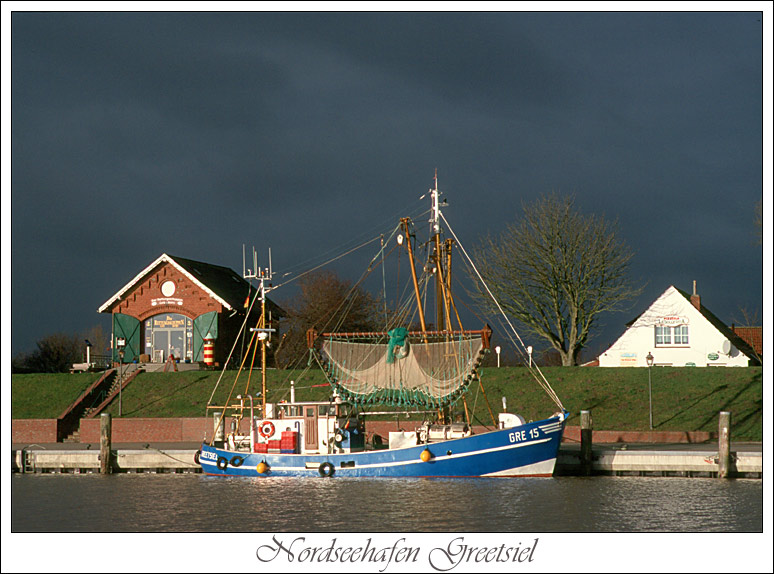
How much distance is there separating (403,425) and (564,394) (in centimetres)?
973

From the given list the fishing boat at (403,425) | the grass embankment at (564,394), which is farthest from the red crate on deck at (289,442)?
the grass embankment at (564,394)

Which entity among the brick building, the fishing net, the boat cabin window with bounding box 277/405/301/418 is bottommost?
the boat cabin window with bounding box 277/405/301/418

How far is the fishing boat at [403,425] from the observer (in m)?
37.0

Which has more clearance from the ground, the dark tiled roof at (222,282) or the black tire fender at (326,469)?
the dark tiled roof at (222,282)

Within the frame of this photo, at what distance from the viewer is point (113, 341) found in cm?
6494

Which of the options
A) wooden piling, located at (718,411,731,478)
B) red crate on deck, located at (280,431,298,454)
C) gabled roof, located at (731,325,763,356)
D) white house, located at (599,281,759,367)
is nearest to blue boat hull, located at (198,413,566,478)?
red crate on deck, located at (280,431,298,454)

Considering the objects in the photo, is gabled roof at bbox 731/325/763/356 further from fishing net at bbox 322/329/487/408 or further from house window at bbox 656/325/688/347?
fishing net at bbox 322/329/487/408

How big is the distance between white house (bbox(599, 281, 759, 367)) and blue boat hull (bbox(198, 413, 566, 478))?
26.1 metres

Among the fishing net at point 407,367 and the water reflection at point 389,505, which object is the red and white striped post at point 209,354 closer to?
the fishing net at point 407,367

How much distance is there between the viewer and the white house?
60250 millimetres

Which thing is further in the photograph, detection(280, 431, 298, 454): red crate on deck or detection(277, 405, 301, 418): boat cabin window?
detection(277, 405, 301, 418): boat cabin window

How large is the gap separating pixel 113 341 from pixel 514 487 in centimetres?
3869

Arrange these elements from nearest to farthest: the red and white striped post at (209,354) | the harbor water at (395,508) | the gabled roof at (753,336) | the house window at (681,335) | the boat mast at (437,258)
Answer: the harbor water at (395,508)
the boat mast at (437,258)
the house window at (681,335)
the red and white striped post at (209,354)
the gabled roof at (753,336)

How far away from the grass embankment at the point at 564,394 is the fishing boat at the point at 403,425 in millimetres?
3480
